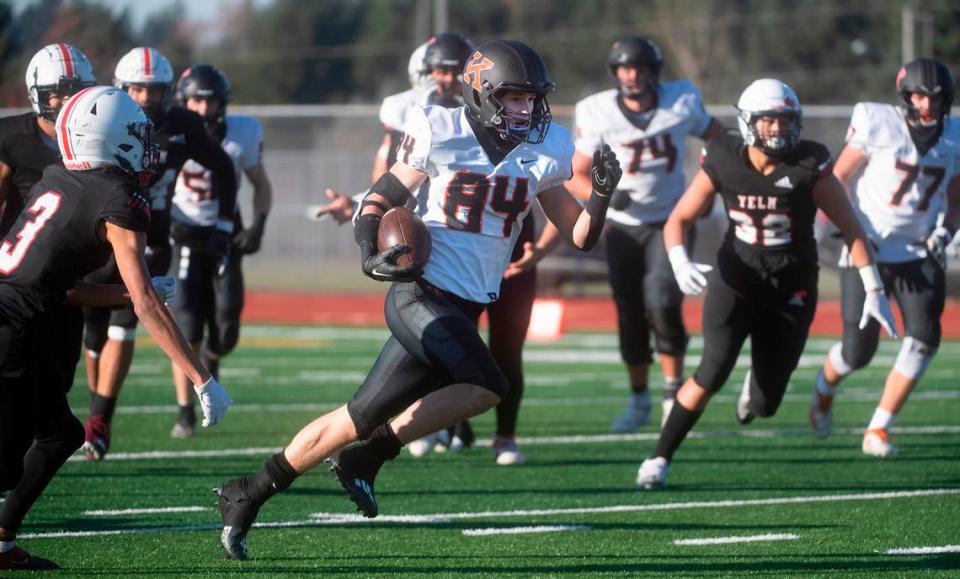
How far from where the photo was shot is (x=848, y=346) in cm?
748

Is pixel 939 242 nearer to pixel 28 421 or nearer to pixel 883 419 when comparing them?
pixel 883 419

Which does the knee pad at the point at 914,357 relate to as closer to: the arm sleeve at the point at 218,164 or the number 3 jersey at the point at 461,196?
the number 3 jersey at the point at 461,196

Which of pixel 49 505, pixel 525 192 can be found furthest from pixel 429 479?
pixel 525 192

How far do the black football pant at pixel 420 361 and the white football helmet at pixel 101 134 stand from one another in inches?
37.4

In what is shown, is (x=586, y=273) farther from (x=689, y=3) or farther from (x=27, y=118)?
(x=689, y=3)

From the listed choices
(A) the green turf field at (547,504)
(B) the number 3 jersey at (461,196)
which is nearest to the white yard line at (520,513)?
(A) the green turf field at (547,504)

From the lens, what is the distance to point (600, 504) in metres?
6.00

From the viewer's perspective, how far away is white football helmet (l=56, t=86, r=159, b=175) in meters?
4.59

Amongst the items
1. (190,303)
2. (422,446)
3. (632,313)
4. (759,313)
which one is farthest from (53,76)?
(632,313)

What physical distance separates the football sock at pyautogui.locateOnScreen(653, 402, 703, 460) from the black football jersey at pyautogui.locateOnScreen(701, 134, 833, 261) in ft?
2.32

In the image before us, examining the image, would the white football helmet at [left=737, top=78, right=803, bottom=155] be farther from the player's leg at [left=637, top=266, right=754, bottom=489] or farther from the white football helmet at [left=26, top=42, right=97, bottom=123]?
the white football helmet at [left=26, top=42, right=97, bottom=123]

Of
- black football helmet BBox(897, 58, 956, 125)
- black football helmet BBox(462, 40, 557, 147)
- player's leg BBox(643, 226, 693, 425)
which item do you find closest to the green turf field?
player's leg BBox(643, 226, 693, 425)

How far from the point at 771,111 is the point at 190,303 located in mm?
3241

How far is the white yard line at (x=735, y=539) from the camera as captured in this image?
521 cm
